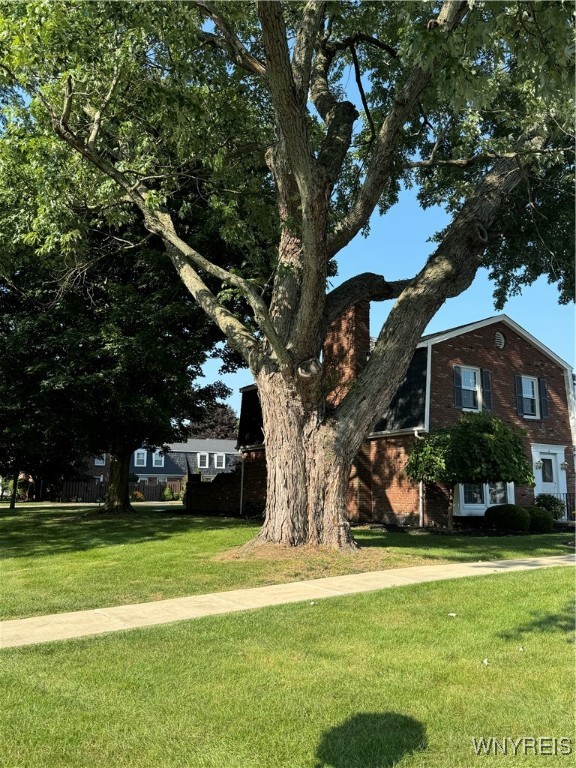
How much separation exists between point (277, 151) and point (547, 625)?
880 centimetres

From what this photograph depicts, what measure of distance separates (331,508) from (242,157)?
7.75 metres

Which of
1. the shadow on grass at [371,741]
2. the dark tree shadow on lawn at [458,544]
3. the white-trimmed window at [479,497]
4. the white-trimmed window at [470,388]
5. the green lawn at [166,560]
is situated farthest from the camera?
the white-trimmed window at [470,388]

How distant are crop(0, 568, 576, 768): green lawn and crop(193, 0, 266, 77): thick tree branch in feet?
29.9

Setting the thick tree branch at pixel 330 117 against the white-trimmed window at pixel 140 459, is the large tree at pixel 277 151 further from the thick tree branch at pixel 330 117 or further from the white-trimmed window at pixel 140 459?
the white-trimmed window at pixel 140 459

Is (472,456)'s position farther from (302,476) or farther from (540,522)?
(302,476)

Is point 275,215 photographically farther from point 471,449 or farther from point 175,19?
point 471,449

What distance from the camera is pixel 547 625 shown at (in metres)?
5.98

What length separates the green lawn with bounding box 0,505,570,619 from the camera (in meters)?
7.92

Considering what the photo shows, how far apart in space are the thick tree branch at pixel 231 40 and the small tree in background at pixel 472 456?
35.9ft

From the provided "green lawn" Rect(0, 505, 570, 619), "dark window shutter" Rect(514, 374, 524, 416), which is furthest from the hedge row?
"dark window shutter" Rect(514, 374, 524, 416)

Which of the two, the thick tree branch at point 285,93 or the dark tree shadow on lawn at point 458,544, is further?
the dark tree shadow on lawn at point 458,544

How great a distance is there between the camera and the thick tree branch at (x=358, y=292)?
1259 centimetres

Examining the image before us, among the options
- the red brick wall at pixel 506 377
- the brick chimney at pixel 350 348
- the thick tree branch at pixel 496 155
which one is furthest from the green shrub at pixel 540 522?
the thick tree branch at pixel 496 155

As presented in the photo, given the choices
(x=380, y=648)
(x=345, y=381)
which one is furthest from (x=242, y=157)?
(x=380, y=648)
